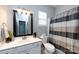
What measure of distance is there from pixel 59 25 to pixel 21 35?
1.16 m

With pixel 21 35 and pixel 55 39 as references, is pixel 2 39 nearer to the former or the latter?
pixel 21 35

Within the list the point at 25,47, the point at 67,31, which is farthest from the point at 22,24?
the point at 67,31

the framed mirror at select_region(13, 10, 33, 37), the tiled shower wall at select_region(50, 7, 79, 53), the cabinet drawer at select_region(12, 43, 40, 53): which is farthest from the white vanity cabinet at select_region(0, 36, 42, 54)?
the tiled shower wall at select_region(50, 7, 79, 53)

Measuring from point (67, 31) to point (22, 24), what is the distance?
4.02ft

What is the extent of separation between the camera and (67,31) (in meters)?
Result: 1.91

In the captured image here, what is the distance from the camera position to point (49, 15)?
2.74m

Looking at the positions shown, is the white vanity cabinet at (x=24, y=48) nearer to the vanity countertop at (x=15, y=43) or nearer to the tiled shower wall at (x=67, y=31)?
the vanity countertop at (x=15, y=43)

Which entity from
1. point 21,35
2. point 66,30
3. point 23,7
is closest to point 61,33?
point 66,30

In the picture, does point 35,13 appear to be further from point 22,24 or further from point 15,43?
point 15,43

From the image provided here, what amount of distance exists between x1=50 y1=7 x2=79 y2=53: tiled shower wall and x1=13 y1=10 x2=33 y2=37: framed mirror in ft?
2.70

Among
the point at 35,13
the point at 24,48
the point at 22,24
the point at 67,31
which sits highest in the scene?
the point at 35,13

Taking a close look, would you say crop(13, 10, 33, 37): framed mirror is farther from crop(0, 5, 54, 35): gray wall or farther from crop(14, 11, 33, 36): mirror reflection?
crop(0, 5, 54, 35): gray wall

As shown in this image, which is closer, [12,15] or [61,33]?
[12,15]

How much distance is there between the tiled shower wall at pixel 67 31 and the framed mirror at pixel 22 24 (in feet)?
2.70
